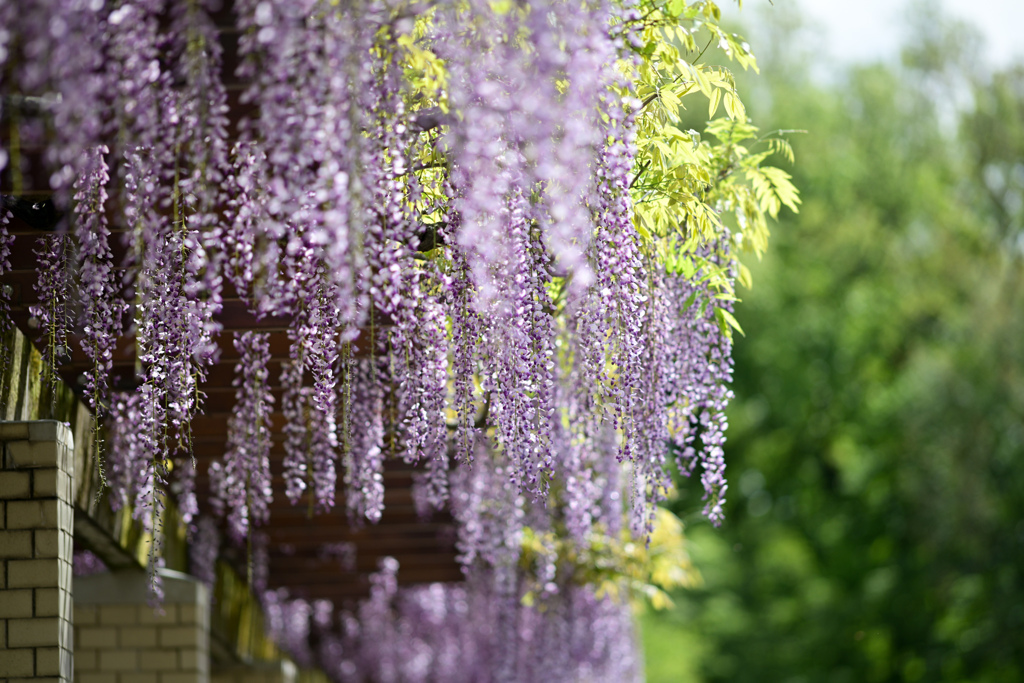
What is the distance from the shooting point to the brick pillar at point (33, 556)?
401 centimetres

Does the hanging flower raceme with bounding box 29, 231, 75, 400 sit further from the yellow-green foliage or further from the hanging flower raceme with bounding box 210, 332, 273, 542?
the yellow-green foliage

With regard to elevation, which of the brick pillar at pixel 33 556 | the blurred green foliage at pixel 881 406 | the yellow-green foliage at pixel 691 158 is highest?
the blurred green foliage at pixel 881 406

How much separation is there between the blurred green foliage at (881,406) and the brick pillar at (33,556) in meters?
12.5

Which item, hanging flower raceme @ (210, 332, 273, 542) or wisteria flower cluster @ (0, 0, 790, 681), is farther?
hanging flower raceme @ (210, 332, 273, 542)

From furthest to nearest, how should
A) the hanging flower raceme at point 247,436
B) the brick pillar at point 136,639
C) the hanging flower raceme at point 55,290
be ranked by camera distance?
the brick pillar at point 136,639 → the hanging flower raceme at point 247,436 → the hanging flower raceme at point 55,290

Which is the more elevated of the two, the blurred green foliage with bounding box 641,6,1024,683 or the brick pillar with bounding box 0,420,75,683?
the blurred green foliage with bounding box 641,6,1024,683

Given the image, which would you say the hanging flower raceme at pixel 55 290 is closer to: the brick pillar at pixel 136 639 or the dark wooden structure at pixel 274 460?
the dark wooden structure at pixel 274 460

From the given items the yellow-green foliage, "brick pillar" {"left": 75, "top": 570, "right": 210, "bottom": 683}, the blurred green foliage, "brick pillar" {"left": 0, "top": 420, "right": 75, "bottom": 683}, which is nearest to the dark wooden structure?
"brick pillar" {"left": 0, "top": 420, "right": 75, "bottom": 683}

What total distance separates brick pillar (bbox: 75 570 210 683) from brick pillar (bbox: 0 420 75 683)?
2.04 metres

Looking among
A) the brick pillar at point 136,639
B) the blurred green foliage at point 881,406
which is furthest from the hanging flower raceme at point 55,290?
the blurred green foliage at point 881,406

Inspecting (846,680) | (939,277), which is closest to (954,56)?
(939,277)

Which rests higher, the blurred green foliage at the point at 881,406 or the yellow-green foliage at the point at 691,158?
the blurred green foliage at the point at 881,406

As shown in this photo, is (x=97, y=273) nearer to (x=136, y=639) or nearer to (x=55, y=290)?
(x=55, y=290)

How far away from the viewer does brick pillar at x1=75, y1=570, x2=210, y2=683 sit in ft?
20.1
